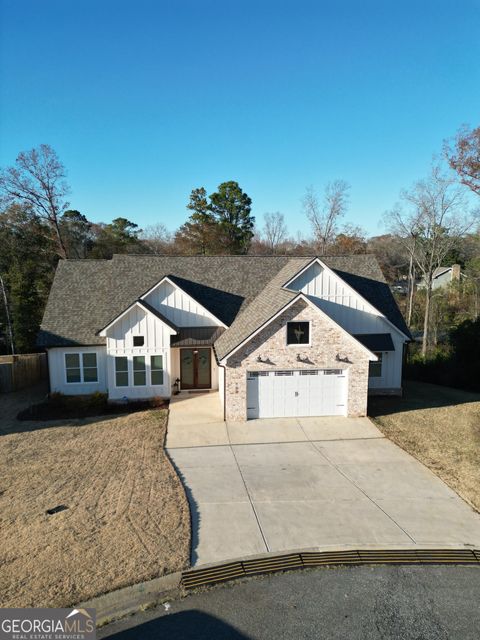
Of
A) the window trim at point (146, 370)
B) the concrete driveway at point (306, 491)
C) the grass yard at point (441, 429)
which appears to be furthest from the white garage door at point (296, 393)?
the window trim at point (146, 370)

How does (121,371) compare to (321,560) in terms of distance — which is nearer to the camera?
(321,560)

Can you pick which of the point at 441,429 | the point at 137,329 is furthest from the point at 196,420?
the point at 441,429

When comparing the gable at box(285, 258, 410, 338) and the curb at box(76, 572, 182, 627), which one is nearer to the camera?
the curb at box(76, 572, 182, 627)

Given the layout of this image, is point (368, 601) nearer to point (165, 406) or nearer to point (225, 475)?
point (225, 475)

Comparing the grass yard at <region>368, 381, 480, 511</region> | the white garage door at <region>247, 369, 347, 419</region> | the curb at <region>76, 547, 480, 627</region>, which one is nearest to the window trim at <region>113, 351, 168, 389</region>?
the white garage door at <region>247, 369, 347, 419</region>

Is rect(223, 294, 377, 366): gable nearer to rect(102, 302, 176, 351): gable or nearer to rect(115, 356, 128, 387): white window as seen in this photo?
rect(102, 302, 176, 351): gable

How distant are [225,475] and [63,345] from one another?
11.0m

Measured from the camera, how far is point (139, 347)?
19219 mm

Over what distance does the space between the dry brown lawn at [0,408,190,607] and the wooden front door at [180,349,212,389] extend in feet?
17.5

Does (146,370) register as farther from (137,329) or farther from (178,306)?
(178,306)

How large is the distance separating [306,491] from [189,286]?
13.8 meters

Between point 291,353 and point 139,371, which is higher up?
point 291,353

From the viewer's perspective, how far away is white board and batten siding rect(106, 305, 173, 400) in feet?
62.3

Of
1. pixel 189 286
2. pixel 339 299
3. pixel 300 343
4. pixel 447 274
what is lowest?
pixel 300 343
